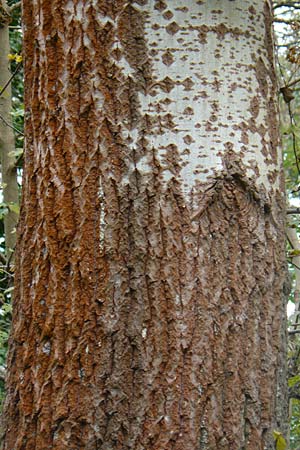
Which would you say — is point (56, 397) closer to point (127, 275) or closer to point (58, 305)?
point (58, 305)

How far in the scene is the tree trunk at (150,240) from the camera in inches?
57.7

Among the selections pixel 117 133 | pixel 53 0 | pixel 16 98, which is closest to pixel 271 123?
pixel 117 133

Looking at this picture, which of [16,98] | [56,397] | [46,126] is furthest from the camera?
[16,98]

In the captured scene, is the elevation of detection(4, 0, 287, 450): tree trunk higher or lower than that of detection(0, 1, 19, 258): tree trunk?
lower

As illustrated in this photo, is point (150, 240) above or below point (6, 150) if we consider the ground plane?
below

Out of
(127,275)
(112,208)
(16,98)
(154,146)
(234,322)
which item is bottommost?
(234,322)

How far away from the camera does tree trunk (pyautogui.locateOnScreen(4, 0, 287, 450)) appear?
1.46m

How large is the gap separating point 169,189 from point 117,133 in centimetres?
18

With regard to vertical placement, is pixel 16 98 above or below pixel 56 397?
above

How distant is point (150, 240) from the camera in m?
1.51

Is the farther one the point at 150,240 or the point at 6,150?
the point at 6,150

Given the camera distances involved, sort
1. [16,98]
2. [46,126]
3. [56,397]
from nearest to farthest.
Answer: [56,397] < [46,126] < [16,98]

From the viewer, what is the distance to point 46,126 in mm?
1630

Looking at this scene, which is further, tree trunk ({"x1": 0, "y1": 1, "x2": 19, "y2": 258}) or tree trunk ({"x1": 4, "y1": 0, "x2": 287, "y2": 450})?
tree trunk ({"x1": 0, "y1": 1, "x2": 19, "y2": 258})
